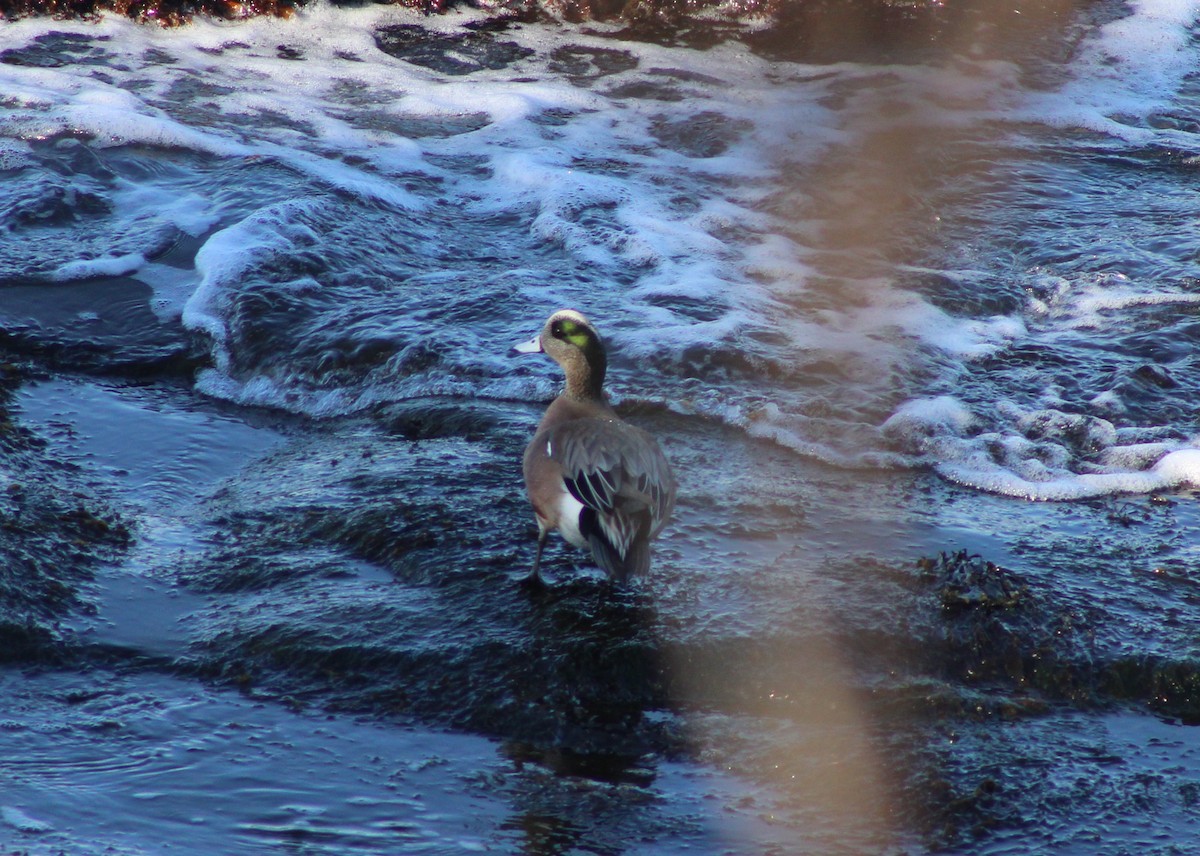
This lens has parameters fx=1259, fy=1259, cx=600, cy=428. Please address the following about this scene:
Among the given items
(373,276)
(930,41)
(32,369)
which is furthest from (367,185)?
(930,41)

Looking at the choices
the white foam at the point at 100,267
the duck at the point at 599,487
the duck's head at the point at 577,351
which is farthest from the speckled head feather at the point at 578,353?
the white foam at the point at 100,267

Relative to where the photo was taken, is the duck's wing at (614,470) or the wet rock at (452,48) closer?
the duck's wing at (614,470)

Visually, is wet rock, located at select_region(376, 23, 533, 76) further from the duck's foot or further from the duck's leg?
the duck's foot

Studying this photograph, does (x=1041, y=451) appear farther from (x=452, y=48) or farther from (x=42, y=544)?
(x=452, y=48)

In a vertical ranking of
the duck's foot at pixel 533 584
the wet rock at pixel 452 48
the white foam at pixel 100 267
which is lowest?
the duck's foot at pixel 533 584

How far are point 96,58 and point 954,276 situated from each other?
719 centimetres

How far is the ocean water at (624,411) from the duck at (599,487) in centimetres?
22

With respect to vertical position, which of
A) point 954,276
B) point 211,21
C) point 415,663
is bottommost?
point 415,663

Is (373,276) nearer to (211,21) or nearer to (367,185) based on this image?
(367,185)

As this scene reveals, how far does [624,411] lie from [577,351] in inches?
34.6

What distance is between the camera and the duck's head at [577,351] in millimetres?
4984

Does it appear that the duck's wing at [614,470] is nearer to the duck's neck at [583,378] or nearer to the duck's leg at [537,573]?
the duck's leg at [537,573]

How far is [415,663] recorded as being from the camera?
12.6 ft

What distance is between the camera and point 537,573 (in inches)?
170
